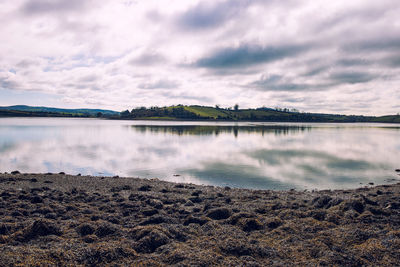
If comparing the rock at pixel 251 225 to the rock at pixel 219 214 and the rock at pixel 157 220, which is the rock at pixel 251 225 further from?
the rock at pixel 157 220

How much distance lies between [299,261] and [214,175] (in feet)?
A: 70.6

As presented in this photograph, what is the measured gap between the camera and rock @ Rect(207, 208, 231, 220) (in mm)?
14289

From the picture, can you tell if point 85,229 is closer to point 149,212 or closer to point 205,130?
point 149,212

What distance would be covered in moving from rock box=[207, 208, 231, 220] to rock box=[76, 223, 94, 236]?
615cm

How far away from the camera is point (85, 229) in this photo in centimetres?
1184

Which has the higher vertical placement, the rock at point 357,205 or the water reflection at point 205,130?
the water reflection at point 205,130

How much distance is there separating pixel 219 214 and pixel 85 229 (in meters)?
6.90

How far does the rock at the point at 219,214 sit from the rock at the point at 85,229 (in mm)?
6154

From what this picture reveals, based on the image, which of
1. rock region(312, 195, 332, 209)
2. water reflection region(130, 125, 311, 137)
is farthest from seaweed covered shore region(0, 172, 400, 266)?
water reflection region(130, 125, 311, 137)

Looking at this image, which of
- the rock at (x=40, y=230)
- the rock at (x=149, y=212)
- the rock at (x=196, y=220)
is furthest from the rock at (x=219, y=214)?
the rock at (x=40, y=230)

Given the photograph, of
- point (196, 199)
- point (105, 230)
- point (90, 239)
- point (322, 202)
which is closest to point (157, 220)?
point (105, 230)

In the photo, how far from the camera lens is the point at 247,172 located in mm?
32375

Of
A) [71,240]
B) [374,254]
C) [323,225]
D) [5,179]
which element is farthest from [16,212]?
[374,254]

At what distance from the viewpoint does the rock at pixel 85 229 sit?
11.7 metres
